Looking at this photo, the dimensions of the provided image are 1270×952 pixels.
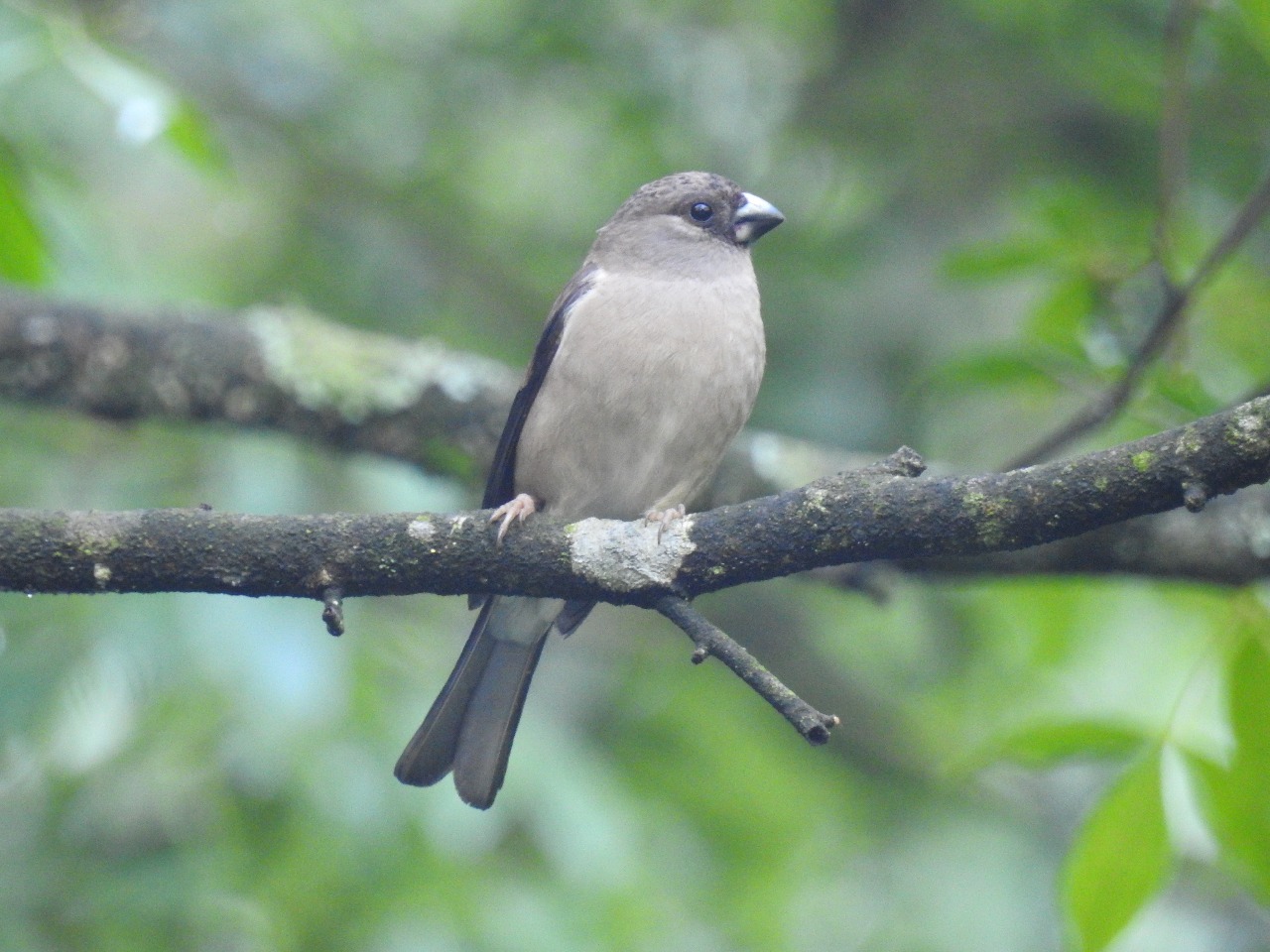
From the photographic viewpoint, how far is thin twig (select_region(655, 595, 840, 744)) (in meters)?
2.37

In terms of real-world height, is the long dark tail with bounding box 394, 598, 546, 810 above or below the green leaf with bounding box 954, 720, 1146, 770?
below

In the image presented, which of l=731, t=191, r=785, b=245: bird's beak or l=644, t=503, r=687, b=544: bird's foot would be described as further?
l=731, t=191, r=785, b=245: bird's beak

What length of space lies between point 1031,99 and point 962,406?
4.89ft

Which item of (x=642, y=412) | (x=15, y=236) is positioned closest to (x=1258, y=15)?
(x=642, y=412)

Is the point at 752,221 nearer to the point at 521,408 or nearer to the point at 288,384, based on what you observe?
the point at 521,408

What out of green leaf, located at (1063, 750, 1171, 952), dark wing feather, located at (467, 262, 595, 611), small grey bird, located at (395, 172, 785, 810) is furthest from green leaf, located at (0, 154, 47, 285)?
green leaf, located at (1063, 750, 1171, 952)

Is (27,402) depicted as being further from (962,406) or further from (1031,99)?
(1031,99)

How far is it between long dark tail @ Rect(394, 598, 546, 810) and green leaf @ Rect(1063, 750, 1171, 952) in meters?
1.59

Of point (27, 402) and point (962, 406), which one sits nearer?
point (27, 402)

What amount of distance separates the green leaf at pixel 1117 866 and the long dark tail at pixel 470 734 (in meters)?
1.59

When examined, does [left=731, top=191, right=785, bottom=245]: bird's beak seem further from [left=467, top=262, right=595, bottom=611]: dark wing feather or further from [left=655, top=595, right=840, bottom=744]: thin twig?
[left=655, top=595, right=840, bottom=744]: thin twig

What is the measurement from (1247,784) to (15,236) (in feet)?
9.87

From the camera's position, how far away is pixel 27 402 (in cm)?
490

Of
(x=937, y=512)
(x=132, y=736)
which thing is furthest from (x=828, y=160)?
(x=937, y=512)
